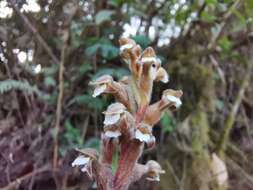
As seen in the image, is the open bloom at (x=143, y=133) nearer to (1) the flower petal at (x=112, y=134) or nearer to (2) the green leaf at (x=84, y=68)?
(1) the flower petal at (x=112, y=134)

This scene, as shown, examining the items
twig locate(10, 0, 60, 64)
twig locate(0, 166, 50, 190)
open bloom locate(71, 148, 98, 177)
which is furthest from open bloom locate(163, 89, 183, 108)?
twig locate(0, 166, 50, 190)

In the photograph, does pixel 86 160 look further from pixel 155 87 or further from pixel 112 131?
pixel 155 87

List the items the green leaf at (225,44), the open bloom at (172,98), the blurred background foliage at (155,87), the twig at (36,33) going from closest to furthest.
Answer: the open bloom at (172,98), the twig at (36,33), the blurred background foliage at (155,87), the green leaf at (225,44)

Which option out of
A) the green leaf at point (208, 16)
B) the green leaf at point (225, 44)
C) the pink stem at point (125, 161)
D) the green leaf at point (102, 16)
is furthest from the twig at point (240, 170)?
the pink stem at point (125, 161)

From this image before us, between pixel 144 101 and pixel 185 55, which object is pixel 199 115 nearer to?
pixel 185 55

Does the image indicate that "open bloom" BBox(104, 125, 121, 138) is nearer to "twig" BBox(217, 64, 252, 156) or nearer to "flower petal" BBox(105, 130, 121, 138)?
"flower petal" BBox(105, 130, 121, 138)

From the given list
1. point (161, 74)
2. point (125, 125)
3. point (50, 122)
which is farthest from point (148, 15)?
point (125, 125)

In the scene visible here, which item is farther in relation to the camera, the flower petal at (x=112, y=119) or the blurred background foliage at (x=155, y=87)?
the blurred background foliage at (x=155, y=87)
